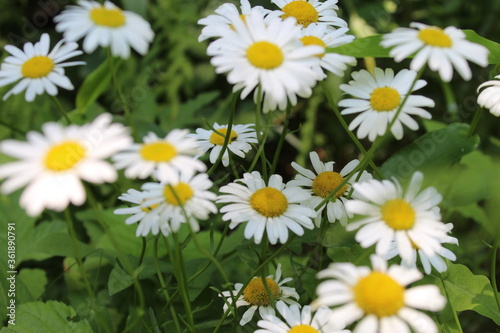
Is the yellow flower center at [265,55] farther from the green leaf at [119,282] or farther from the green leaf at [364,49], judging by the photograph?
the green leaf at [119,282]

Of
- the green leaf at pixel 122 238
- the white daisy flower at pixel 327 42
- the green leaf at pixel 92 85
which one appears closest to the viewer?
the white daisy flower at pixel 327 42

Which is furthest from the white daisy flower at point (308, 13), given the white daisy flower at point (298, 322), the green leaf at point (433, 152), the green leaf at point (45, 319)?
the green leaf at point (45, 319)

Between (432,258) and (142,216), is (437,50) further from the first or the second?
(142,216)

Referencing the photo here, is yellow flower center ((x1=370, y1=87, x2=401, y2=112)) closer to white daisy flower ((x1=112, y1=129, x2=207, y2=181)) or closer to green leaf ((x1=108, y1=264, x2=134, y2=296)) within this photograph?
white daisy flower ((x1=112, y1=129, x2=207, y2=181))

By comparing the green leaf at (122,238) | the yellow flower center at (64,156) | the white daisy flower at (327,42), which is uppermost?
the yellow flower center at (64,156)

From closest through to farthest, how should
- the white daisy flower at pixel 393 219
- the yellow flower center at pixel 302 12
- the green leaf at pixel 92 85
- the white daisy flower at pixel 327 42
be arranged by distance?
the white daisy flower at pixel 393 219
the white daisy flower at pixel 327 42
the yellow flower center at pixel 302 12
the green leaf at pixel 92 85

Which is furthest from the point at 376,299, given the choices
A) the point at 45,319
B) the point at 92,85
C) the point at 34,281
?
the point at 34,281
